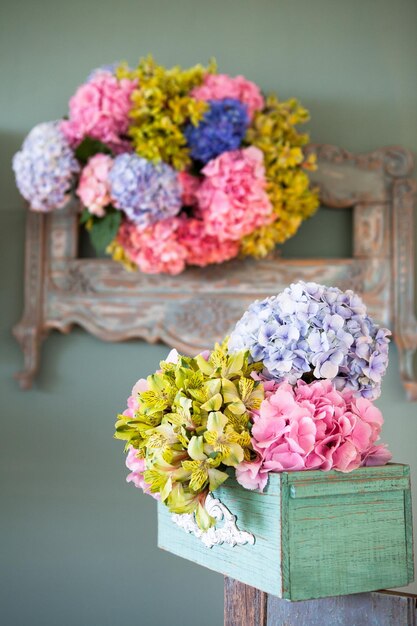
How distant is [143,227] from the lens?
208 cm

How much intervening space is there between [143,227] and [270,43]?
27.6 inches

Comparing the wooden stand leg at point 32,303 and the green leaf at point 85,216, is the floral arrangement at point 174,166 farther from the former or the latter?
the wooden stand leg at point 32,303

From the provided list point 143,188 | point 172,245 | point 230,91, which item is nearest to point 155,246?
point 172,245

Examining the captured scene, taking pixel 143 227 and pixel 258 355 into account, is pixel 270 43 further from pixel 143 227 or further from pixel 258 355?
pixel 258 355

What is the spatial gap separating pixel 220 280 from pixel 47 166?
549mm

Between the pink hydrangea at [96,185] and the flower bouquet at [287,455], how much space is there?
110 centimetres

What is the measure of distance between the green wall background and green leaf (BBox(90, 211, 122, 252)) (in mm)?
330

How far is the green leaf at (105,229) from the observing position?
2.10 meters

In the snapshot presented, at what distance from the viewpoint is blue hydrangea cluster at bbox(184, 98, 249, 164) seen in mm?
2035

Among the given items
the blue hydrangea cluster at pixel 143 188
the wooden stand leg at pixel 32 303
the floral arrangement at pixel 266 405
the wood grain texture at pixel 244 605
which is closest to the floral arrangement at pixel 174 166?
the blue hydrangea cluster at pixel 143 188

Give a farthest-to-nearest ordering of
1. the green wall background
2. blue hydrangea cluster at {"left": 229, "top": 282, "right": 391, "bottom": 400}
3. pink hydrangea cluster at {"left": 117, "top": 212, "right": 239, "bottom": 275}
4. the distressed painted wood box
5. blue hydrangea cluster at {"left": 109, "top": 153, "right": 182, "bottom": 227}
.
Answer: the green wall background < pink hydrangea cluster at {"left": 117, "top": 212, "right": 239, "bottom": 275} < blue hydrangea cluster at {"left": 109, "top": 153, "right": 182, "bottom": 227} < blue hydrangea cluster at {"left": 229, "top": 282, "right": 391, "bottom": 400} < the distressed painted wood box

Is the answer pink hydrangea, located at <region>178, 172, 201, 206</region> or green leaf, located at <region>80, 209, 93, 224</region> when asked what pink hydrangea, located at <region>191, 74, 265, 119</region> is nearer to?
pink hydrangea, located at <region>178, 172, 201, 206</region>

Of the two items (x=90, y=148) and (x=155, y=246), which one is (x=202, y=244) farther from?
(x=90, y=148)

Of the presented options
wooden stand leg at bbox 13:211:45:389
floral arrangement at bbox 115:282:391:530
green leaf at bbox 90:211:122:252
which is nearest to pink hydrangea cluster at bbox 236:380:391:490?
floral arrangement at bbox 115:282:391:530
